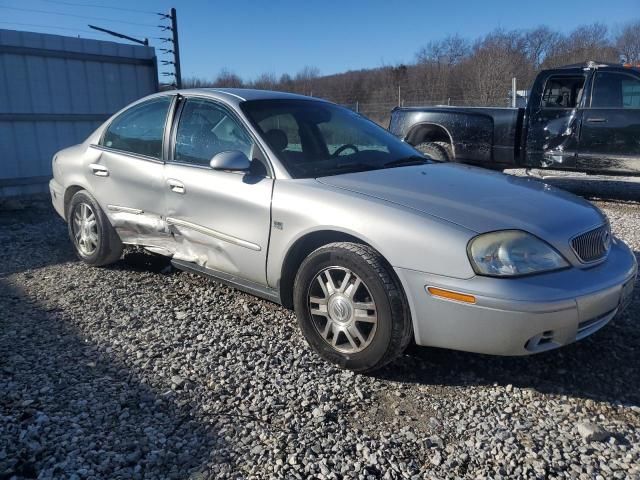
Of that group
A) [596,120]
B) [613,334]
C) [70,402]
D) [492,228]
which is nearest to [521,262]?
[492,228]

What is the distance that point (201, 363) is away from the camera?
3.07m

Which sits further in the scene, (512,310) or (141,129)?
(141,129)

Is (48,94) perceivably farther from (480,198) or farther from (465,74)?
(465,74)

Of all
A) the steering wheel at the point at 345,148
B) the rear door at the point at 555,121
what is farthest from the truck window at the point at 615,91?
the steering wheel at the point at 345,148

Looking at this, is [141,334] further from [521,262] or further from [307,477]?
[521,262]

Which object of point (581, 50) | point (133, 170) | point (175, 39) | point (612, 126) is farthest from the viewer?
point (581, 50)

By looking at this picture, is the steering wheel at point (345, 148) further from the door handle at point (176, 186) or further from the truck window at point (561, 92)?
the truck window at point (561, 92)

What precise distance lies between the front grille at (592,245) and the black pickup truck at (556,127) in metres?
5.16

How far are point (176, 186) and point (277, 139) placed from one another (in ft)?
2.70

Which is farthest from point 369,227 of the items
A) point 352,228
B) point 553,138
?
point 553,138

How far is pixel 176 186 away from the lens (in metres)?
3.83

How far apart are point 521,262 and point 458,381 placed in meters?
0.76

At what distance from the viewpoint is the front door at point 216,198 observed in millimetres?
3363

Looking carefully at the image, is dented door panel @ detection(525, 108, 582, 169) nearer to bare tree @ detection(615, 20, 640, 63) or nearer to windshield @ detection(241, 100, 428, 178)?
windshield @ detection(241, 100, 428, 178)
